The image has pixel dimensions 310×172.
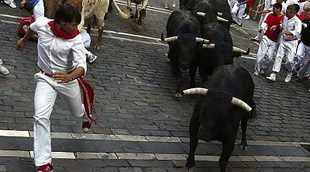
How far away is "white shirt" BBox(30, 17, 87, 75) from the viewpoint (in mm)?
5312

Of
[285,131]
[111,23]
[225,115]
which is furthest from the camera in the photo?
[111,23]

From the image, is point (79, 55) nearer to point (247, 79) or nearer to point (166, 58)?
point (247, 79)

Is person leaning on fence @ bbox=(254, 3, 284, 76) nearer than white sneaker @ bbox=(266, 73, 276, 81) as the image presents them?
Yes

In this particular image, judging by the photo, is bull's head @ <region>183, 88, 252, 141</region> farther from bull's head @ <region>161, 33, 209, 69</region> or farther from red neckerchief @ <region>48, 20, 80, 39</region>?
bull's head @ <region>161, 33, 209, 69</region>

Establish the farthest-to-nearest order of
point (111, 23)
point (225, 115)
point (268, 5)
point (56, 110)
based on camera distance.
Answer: point (268, 5) < point (111, 23) < point (56, 110) < point (225, 115)

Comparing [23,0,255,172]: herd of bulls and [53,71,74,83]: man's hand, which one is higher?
[53,71,74,83]: man's hand

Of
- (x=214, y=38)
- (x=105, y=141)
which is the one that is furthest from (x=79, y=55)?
(x=214, y=38)

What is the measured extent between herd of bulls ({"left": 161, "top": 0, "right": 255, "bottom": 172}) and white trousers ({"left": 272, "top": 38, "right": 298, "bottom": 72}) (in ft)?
4.92

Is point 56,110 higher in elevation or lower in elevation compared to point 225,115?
lower

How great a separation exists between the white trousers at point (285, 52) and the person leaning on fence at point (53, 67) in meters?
7.24

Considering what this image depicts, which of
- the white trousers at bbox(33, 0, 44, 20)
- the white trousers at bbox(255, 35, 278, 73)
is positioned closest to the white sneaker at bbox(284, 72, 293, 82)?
the white trousers at bbox(255, 35, 278, 73)

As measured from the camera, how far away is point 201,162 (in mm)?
6711

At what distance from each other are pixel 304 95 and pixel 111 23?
18.4ft

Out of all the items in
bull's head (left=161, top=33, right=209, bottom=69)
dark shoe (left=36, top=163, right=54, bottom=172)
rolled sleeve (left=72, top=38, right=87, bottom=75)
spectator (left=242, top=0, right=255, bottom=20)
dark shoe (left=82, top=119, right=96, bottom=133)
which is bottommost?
spectator (left=242, top=0, right=255, bottom=20)
